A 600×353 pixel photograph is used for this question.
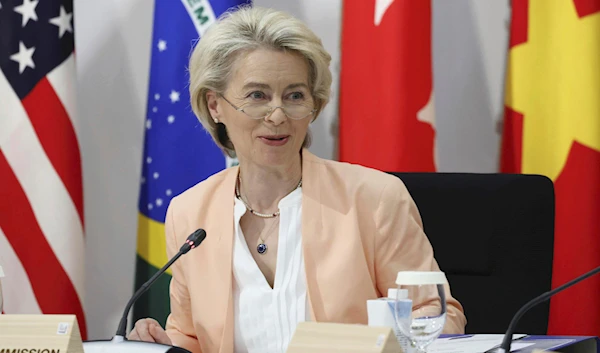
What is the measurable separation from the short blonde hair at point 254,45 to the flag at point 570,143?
107 centimetres

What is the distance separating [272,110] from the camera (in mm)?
1969

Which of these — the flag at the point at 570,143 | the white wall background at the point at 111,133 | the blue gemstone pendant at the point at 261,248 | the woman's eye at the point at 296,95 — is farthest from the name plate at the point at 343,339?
the white wall background at the point at 111,133

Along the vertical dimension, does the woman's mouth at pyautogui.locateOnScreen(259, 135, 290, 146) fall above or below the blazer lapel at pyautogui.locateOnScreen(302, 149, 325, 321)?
above

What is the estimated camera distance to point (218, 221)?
2020mm

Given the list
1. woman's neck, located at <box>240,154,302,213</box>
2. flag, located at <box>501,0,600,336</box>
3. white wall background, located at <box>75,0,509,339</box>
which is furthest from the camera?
white wall background, located at <box>75,0,509,339</box>

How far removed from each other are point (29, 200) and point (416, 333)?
1959mm

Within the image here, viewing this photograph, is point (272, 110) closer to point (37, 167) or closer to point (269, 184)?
point (269, 184)

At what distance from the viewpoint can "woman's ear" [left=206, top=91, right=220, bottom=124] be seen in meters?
2.14

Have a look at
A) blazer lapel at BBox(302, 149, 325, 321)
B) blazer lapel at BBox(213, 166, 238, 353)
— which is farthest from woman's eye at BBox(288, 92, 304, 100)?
blazer lapel at BBox(213, 166, 238, 353)

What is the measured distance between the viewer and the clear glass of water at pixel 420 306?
4.07ft

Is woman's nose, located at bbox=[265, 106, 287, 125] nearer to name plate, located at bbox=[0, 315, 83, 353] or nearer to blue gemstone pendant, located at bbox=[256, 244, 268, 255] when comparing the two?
blue gemstone pendant, located at bbox=[256, 244, 268, 255]

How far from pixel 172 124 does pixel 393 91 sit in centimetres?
77

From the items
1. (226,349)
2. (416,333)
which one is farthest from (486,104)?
(416,333)

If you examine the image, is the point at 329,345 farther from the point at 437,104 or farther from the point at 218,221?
the point at 437,104
